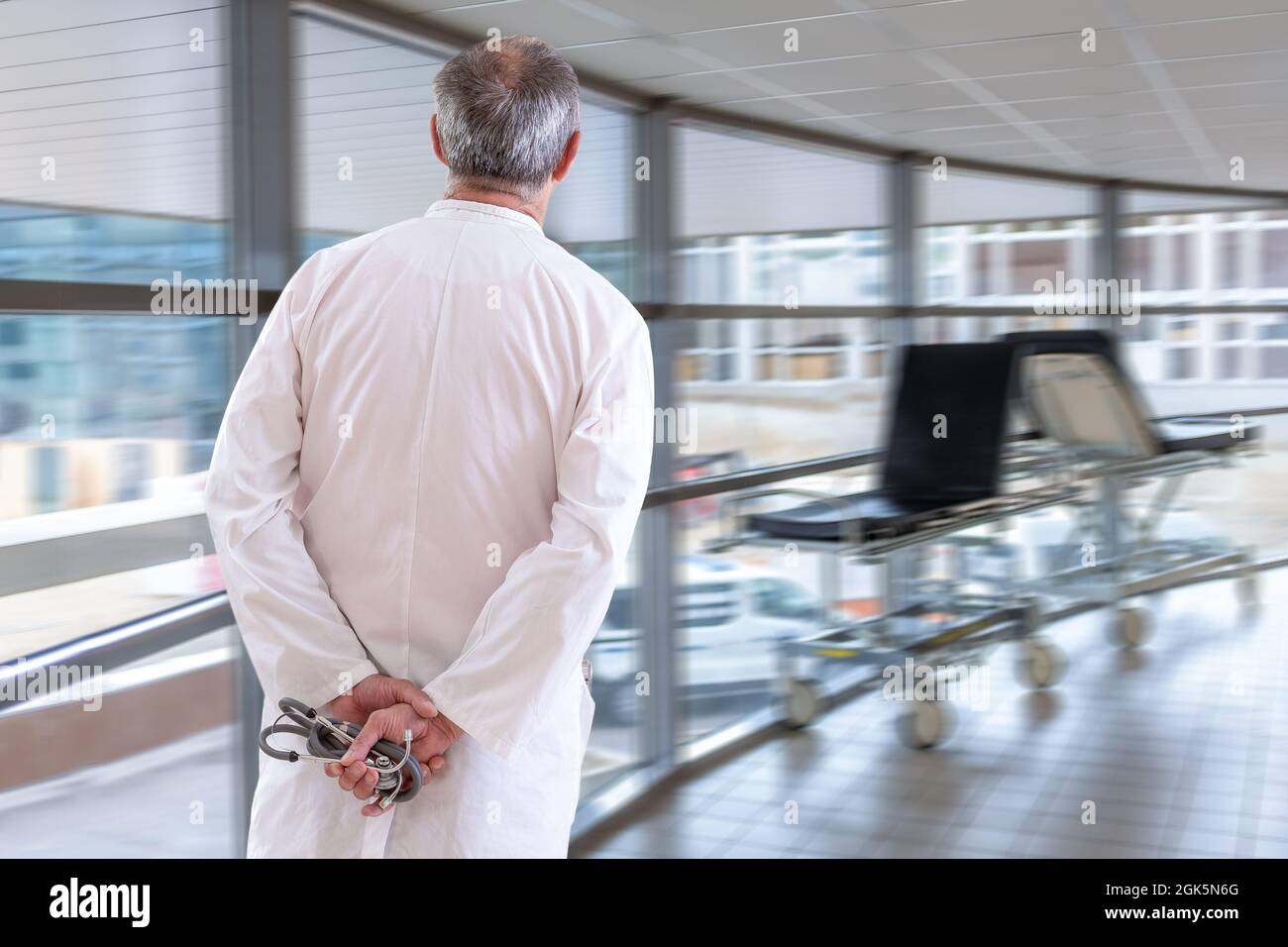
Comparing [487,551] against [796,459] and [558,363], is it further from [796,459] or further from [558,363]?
[796,459]

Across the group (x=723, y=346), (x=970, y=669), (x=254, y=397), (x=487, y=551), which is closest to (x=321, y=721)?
(x=487, y=551)

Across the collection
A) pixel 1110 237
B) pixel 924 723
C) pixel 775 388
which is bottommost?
pixel 924 723

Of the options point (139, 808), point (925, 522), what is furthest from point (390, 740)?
point (925, 522)

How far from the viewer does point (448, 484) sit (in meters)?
1.33

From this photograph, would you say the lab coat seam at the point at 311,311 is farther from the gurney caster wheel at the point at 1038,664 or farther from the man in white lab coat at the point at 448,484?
the gurney caster wheel at the point at 1038,664

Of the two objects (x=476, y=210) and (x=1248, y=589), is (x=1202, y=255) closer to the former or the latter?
(x=1248, y=589)

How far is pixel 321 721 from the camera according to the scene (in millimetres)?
1303

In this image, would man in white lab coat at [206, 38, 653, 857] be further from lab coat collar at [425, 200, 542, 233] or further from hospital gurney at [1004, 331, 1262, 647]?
hospital gurney at [1004, 331, 1262, 647]

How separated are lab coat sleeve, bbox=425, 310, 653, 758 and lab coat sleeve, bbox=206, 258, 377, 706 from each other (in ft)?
0.40

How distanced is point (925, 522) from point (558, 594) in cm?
319

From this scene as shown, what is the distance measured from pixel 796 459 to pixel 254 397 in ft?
12.5

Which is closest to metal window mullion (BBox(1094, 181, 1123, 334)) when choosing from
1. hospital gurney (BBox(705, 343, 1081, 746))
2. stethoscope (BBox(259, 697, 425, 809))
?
hospital gurney (BBox(705, 343, 1081, 746))

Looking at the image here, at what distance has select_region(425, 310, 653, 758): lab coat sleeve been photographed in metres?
1.29

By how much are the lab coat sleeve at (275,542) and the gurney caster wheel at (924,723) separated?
328 cm
